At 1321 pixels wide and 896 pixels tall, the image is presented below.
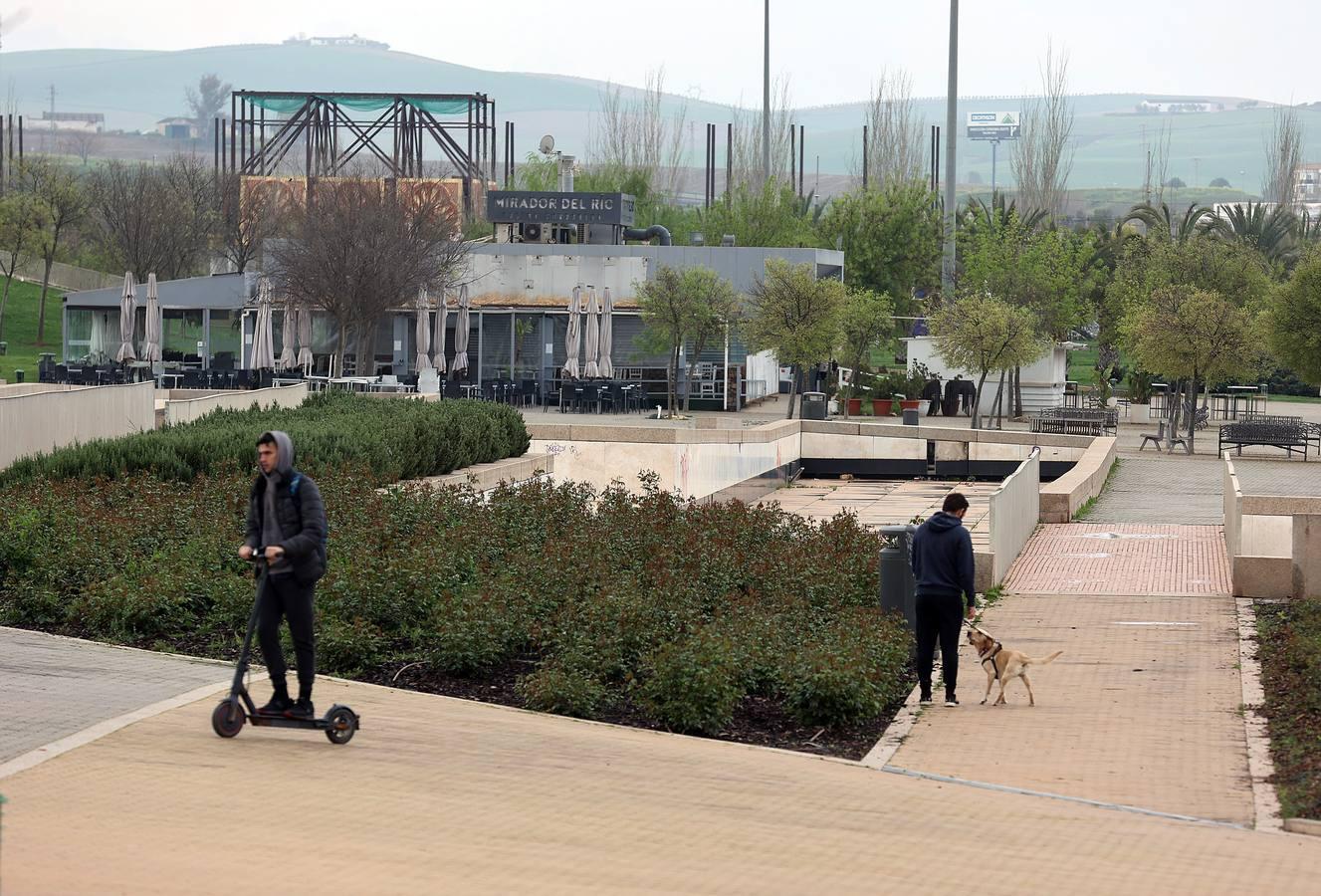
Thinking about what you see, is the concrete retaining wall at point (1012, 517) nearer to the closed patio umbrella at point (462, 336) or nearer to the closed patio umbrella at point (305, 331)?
the closed patio umbrella at point (462, 336)

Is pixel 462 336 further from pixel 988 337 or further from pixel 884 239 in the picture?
pixel 884 239

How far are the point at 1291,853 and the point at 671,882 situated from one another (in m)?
3.19

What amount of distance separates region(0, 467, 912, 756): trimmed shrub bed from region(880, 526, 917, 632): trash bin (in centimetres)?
24

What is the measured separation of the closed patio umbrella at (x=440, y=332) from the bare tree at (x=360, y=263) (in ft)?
1.62

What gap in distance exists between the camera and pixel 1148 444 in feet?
130

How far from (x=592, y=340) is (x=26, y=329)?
36.2 meters

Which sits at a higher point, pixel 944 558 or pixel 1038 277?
pixel 1038 277

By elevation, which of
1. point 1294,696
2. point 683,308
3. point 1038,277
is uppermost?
point 1038,277

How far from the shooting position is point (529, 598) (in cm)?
1284

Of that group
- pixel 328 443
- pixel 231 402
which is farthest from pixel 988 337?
pixel 328 443

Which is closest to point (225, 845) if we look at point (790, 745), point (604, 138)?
point (790, 745)

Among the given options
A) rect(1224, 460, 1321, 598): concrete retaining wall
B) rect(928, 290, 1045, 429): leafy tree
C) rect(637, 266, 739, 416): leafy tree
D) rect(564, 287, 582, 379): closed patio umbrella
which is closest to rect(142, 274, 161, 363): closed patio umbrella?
rect(564, 287, 582, 379): closed patio umbrella

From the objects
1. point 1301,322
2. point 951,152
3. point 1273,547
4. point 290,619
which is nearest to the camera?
point 290,619

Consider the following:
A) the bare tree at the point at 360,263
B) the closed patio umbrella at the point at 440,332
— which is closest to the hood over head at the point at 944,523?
the bare tree at the point at 360,263
